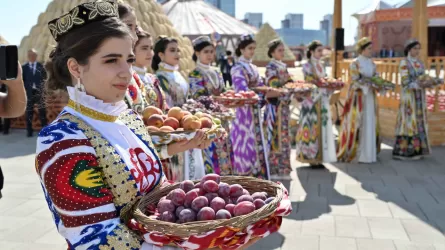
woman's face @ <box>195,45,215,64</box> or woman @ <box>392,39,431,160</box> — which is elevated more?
woman's face @ <box>195,45,215,64</box>

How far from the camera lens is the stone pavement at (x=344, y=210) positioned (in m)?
4.16

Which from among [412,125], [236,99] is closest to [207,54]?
[236,99]

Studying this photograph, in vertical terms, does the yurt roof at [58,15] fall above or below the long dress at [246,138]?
above

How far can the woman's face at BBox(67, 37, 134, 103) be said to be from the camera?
1.53 meters

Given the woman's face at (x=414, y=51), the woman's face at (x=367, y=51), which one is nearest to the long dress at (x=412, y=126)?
the woman's face at (x=414, y=51)

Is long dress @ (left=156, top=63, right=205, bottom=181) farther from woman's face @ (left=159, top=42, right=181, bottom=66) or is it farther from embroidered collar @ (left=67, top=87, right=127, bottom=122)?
embroidered collar @ (left=67, top=87, right=127, bottom=122)

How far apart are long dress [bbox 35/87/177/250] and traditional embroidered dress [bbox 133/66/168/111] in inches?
67.4

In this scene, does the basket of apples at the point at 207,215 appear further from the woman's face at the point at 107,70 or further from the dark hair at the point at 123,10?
the dark hair at the point at 123,10

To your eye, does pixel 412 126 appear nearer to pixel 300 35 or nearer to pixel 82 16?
pixel 82 16

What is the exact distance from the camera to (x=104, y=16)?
155 centimetres

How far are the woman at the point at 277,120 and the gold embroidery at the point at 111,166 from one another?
467 cm

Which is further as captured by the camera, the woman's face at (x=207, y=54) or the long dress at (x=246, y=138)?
the long dress at (x=246, y=138)

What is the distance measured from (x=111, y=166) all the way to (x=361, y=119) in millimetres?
6318

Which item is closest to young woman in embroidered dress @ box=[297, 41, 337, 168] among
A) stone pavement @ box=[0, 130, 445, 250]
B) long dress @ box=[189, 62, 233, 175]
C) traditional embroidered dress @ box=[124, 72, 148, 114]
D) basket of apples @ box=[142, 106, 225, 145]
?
stone pavement @ box=[0, 130, 445, 250]
